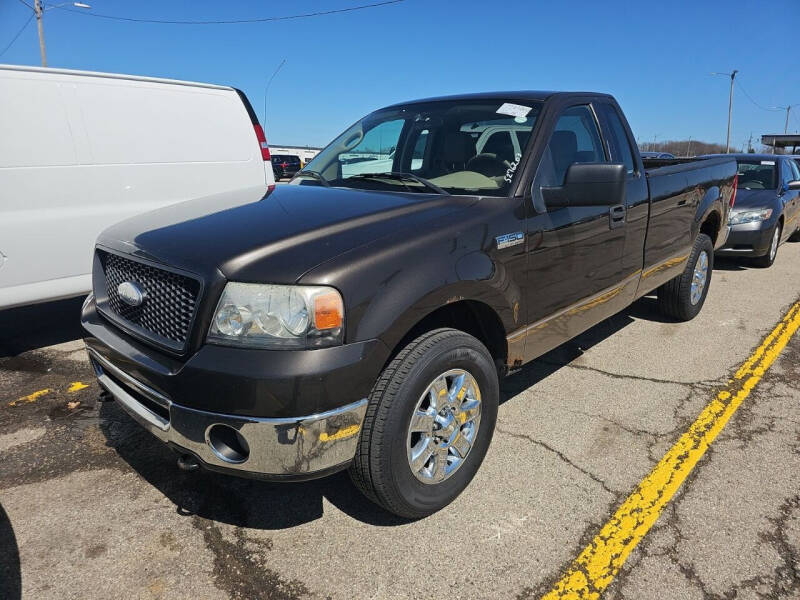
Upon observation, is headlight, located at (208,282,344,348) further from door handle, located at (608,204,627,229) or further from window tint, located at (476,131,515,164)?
door handle, located at (608,204,627,229)

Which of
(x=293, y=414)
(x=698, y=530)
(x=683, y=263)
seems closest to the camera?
(x=293, y=414)

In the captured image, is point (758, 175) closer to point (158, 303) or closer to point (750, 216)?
point (750, 216)

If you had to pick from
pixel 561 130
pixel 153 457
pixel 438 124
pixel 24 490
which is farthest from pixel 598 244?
pixel 24 490

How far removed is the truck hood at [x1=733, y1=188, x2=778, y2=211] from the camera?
791 centimetres

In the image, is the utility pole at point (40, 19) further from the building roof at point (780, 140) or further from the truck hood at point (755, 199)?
the building roof at point (780, 140)

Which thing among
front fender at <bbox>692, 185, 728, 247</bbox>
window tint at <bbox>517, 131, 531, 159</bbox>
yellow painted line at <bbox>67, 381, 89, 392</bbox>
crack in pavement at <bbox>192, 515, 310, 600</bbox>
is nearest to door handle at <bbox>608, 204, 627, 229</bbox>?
window tint at <bbox>517, 131, 531, 159</bbox>

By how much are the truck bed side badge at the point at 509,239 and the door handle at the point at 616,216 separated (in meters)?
1.02

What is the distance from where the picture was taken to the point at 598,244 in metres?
3.44

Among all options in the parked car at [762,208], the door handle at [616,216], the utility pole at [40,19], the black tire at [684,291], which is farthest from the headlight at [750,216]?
the utility pole at [40,19]

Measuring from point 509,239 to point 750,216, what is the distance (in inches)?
265

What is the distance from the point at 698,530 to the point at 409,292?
1671 millimetres

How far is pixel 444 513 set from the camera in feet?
8.66

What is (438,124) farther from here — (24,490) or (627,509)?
(24,490)

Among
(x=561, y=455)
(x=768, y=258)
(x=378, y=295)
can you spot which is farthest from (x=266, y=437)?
(x=768, y=258)
